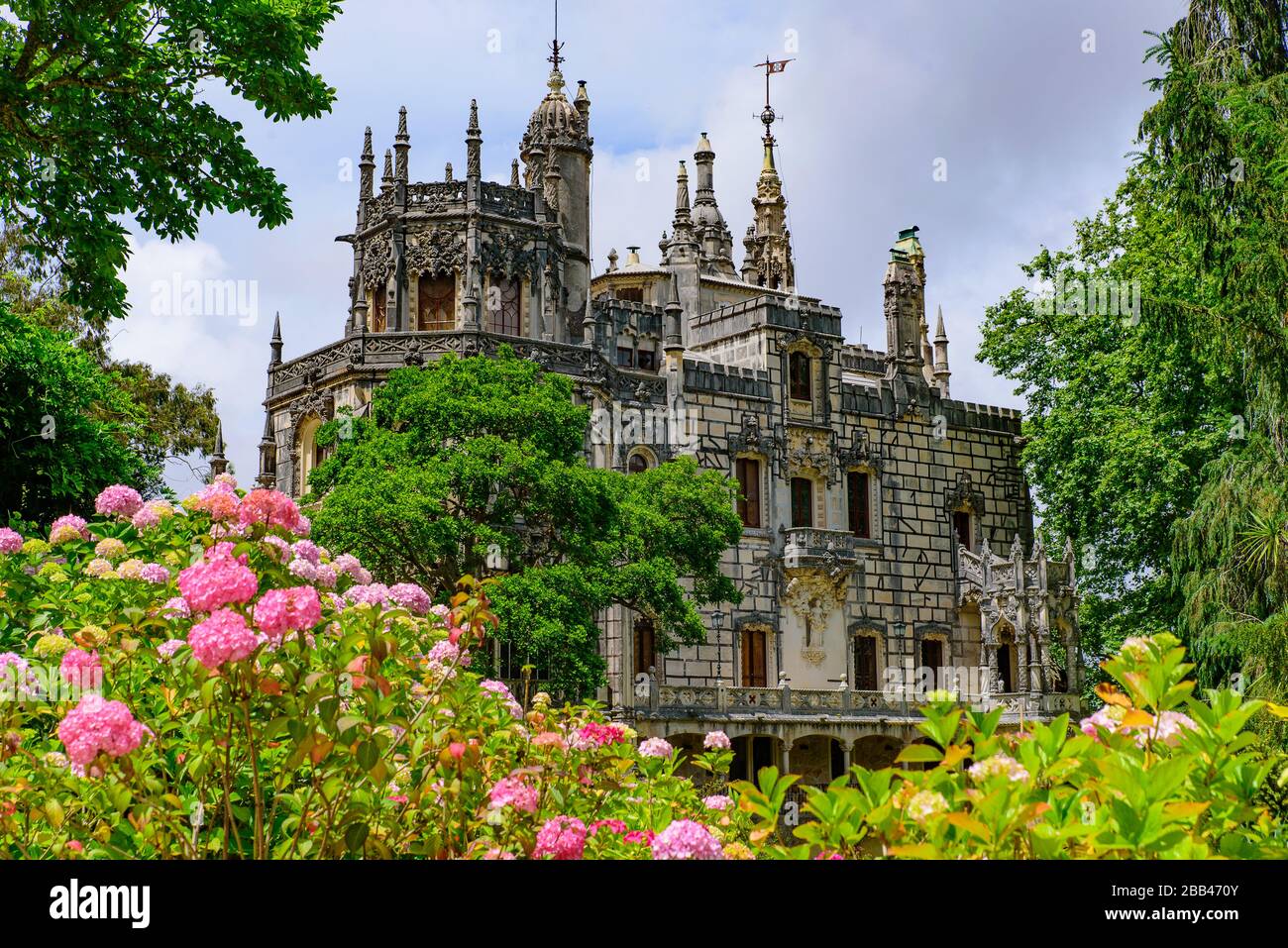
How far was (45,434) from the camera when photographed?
23531 millimetres

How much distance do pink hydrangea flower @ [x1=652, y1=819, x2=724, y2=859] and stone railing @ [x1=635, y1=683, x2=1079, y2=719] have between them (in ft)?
97.2

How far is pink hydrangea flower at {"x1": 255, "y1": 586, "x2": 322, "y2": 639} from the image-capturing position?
16.3 feet

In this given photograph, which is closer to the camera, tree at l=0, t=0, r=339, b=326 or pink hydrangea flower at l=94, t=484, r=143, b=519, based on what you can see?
pink hydrangea flower at l=94, t=484, r=143, b=519

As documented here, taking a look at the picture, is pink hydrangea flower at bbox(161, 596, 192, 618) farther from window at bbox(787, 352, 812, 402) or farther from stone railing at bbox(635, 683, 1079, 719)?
window at bbox(787, 352, 812, 402)

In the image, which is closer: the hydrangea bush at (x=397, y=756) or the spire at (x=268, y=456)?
the hydrangea bush at (x=397, y=756)

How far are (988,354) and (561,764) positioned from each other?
36.4 metres

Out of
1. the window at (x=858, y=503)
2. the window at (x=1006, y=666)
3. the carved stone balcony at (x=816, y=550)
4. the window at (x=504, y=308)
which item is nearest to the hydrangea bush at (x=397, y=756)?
the window at (x=504, y=308)

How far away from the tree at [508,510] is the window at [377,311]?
5292 millimetres

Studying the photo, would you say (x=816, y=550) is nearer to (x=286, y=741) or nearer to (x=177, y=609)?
(x=177, y=609)

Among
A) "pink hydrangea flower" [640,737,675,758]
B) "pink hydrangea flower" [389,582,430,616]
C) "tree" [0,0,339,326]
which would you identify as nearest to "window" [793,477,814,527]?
"tree" [0,0,339,326]

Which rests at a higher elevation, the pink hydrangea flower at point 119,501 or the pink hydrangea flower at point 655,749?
the pink hydrangea flower at point 119,501

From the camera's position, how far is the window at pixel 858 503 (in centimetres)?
4266

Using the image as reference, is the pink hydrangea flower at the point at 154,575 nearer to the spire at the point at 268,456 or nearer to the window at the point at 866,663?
the spire at the point at 268,456
